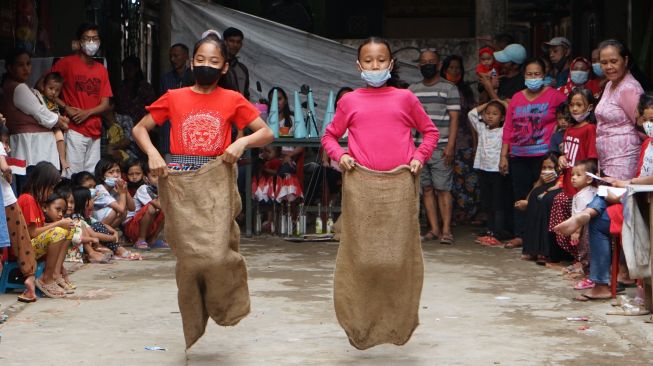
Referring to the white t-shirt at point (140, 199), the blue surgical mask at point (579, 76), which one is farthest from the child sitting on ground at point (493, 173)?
the white t-shirt at point (140, 199)

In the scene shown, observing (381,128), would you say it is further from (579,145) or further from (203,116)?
(579,145)

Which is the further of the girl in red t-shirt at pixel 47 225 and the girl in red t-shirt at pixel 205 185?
the girl in red t-shirt at pixel 47 225

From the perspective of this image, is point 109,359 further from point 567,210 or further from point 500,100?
point 500,100

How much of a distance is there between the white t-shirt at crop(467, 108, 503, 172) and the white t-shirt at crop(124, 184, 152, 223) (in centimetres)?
321

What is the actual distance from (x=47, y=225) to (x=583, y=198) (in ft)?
12.7

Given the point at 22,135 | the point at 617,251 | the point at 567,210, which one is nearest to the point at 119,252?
the point at 22,135

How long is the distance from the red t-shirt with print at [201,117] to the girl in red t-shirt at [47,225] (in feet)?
7.24

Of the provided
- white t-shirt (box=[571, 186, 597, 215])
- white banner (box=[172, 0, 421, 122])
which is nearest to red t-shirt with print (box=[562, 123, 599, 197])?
white t-shirt (box=[571, 186, 597, 215])

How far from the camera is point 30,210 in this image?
26.6 feet

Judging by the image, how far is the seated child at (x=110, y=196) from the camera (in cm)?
1043

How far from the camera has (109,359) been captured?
6219mm

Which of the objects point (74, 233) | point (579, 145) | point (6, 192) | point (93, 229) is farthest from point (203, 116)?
point (93, 229)

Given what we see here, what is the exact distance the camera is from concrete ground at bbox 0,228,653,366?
20.7 ft

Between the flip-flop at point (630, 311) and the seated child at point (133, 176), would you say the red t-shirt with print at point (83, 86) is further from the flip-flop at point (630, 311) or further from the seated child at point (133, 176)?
the flip-flop at point (630, 311)
